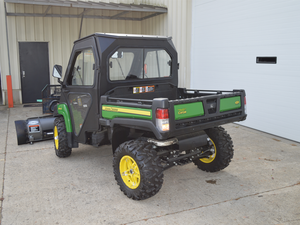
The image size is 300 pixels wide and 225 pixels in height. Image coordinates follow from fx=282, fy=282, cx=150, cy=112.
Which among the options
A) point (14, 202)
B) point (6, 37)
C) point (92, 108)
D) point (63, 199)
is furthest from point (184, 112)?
point (6, 37)

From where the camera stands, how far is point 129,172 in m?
3.69

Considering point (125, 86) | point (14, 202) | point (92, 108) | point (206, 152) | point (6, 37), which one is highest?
point (6, 37)

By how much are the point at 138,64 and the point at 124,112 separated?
1085 millimetres

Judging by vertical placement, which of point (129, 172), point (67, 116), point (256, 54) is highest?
point (256, 54)

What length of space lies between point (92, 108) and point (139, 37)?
1.28m

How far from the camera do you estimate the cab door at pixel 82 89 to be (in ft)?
13.6

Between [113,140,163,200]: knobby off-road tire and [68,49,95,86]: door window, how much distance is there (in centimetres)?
127

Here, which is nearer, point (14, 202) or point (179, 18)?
point (14, 202)

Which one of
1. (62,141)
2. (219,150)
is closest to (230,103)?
(219,150)

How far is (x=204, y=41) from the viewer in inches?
338

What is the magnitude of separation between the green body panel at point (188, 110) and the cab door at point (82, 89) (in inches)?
54.1

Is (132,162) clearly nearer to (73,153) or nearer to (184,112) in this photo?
(184,112)

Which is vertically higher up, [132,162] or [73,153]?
[132,162]

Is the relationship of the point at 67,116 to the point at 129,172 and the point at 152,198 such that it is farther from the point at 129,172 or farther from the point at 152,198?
the point at 152,198
